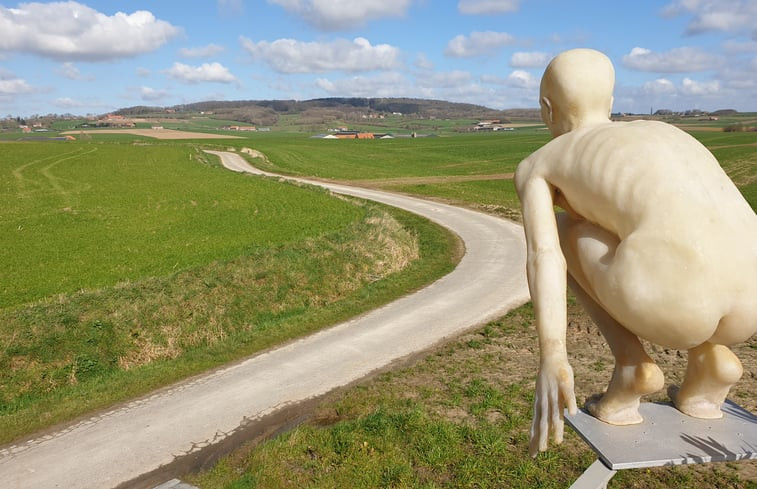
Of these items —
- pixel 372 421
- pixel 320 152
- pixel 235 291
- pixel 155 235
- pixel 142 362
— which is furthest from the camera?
pixel 320 152

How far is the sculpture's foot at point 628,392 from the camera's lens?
4457mm

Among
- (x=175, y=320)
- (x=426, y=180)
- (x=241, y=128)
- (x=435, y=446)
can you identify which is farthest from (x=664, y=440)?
(x=241, y=128)

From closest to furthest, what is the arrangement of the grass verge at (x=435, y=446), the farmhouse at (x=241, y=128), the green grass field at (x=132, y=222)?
the grass verge at (x=435, y=446) → the green grass field at (x=132, y=222) → the farmhouse at (x=241, y=128)

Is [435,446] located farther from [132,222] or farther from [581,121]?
[132,222]

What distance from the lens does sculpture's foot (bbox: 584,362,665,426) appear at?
4457 mm

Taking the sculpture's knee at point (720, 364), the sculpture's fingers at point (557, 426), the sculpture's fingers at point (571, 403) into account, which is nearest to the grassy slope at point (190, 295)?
the sculpture's fingers at point (557, 426)

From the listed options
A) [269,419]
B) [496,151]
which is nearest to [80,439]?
[269,419]

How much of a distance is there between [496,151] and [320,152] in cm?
2622

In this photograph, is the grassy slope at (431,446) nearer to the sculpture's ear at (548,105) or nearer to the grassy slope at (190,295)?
the grassy slope at (190,295)

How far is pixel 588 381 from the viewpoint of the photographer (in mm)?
9297

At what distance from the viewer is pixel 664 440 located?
14.2ft

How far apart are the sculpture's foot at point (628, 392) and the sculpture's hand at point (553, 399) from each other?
102cm

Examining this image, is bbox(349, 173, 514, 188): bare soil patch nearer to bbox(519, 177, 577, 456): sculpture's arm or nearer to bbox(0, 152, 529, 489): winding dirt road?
bbox(0, 152, 529, 489): winding dirt road

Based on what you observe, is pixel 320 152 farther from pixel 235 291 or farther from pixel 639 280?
pixel 639 280
